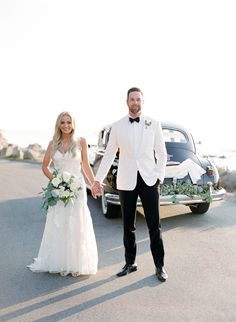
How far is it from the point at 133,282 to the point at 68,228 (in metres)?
1.05

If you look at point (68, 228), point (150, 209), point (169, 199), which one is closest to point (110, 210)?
point (169, 199)

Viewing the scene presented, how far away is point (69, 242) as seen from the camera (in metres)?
5.41

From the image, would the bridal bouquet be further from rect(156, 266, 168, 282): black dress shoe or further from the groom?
rect(156, 266, 168, 282): black dress shoe

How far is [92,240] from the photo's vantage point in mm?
5535

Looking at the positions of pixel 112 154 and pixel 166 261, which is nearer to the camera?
pixel 112 154

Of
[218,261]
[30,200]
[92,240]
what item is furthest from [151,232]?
[30,200]

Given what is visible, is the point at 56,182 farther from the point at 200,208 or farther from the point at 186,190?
the point at 200,208

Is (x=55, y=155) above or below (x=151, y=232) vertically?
above

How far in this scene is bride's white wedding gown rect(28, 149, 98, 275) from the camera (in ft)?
17.7

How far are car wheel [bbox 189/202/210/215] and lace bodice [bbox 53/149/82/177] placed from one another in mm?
3807

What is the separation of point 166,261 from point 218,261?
70cm

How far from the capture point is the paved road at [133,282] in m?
4.26

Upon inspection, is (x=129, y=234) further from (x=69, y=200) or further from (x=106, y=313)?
(x=106, y=313)

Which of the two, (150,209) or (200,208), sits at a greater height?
(150,209)
